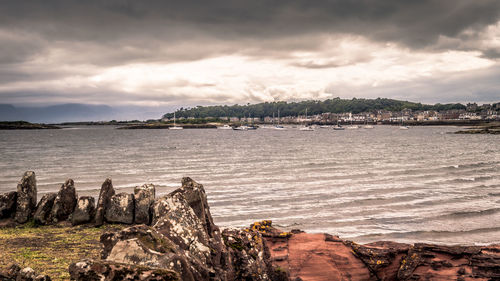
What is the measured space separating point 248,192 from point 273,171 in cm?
1294

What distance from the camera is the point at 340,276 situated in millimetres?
7316

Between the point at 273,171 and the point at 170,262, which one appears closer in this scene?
the point at 170,262

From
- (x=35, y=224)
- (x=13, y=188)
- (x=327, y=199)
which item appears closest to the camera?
(x=35, y=224)

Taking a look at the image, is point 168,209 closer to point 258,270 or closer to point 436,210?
point 258,270

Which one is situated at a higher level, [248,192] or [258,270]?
[258,270]

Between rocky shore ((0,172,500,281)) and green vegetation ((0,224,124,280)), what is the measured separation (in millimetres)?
2448

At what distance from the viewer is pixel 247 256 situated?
662 centimetres

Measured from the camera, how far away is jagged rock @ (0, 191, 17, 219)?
45.5ft

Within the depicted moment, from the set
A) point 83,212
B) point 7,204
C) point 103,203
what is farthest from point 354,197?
point 7,204

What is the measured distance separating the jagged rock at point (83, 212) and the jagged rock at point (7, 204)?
8.83 feet

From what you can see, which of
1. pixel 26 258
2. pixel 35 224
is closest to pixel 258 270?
pixel 26 258

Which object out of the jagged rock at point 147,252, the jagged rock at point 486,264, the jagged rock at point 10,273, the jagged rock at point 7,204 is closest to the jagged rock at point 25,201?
the jagged rock at point 7,204

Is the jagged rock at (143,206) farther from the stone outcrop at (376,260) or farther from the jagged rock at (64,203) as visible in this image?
the stone outcrop at (376,260)

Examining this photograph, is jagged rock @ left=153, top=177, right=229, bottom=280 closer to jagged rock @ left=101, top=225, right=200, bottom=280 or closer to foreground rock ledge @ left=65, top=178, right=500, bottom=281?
foreground rock ledge @ left=65, top=178, right=500, bottom=281
